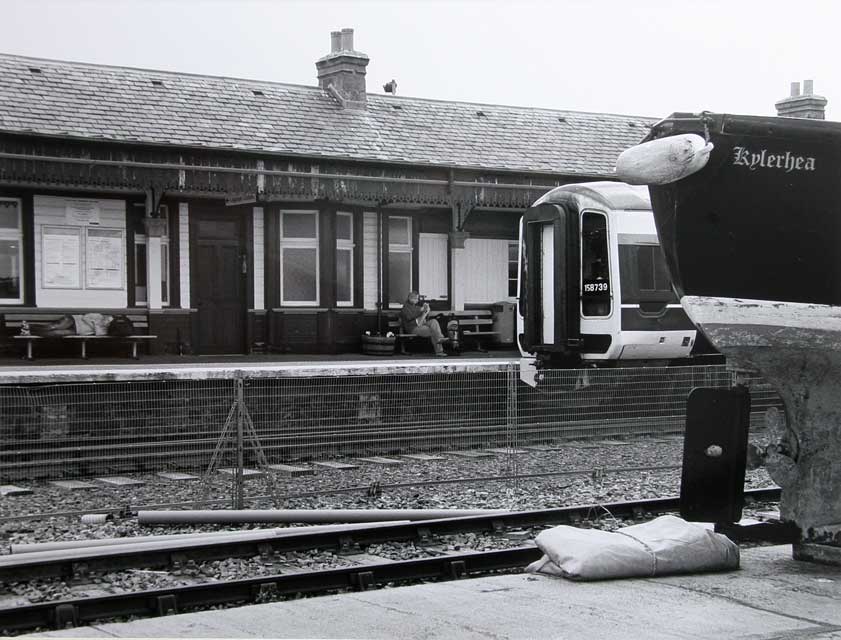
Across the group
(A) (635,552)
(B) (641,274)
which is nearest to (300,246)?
(B) (641,274)

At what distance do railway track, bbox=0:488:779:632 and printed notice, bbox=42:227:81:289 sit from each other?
1031cm

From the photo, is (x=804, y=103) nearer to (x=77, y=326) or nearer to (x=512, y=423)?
(x=512, y=423)

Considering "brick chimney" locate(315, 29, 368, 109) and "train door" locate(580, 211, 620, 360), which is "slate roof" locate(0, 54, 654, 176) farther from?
"train door" locate(580, 211, 620, 360)

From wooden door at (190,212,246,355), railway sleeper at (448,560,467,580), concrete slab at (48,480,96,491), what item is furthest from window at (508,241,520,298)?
railway sleeper at (448,560,467,580)

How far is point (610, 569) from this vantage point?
7.29 meters

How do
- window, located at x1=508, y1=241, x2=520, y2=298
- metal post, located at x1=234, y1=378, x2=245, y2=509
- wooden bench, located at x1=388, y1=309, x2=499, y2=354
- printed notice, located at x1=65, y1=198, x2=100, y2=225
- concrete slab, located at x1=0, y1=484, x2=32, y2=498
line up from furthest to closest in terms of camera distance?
window, located at x1=508, y1=241, x2=520, y2=298, wooden bench, located at x1=388, y1=309, x2=499, y2=354, printed notice, located at x1=65, y1=198, x2=100, y2=225, concrete slab, located at x1=0, y1=484, x2=32, y2=498, metal post, located at x1=234, y1=378, x2=245, y2=509

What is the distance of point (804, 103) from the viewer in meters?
27.5

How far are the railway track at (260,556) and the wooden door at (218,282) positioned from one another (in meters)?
10.5

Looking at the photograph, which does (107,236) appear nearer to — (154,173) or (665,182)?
(154,173)

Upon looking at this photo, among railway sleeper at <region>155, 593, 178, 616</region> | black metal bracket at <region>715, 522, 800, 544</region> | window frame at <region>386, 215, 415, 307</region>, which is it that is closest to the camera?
railway sleeper at <region>155, 593, 178, 616</region>

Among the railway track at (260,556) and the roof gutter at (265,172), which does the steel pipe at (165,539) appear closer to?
the railway track at (260,556)

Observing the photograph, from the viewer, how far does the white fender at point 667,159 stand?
7570 millimetres

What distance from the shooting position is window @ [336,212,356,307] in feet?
65.6

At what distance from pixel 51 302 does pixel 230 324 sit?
3037mm
